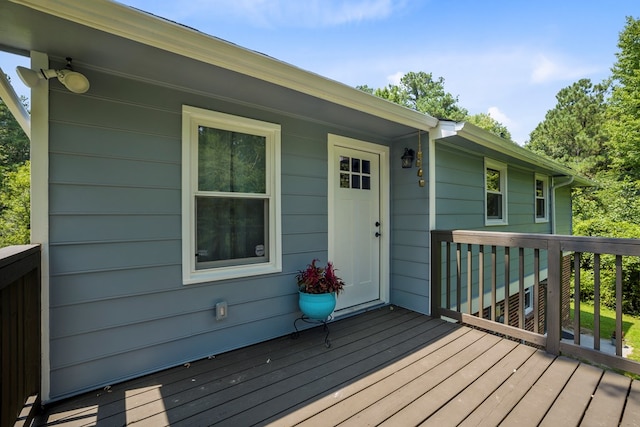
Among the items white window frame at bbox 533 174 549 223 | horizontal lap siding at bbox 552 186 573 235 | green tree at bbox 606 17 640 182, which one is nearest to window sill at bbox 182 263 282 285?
white window frame at bbox 533 174 549 223

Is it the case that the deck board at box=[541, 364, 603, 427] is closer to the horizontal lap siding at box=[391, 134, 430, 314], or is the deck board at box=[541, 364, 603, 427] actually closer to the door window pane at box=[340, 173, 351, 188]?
the horizontal lap siding at box=[391, 134, 430, 314]

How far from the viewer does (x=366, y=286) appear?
12.2 feet

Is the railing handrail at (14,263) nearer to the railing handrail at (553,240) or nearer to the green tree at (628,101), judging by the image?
the railing handrail at (553,240)

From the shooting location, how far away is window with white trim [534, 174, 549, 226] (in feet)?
22.5

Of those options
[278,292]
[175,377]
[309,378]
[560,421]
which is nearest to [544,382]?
[560,421]

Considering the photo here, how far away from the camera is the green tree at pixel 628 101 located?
10.9 m

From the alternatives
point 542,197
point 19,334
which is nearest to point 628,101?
point 542,197

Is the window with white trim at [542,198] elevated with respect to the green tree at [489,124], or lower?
lower

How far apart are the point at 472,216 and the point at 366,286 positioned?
2112mm

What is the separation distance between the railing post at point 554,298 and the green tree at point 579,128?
17.2 meters

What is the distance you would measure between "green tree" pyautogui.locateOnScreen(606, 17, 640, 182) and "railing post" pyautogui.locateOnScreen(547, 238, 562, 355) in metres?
13.4

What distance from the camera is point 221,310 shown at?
2.48m

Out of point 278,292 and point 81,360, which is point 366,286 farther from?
point 81,360

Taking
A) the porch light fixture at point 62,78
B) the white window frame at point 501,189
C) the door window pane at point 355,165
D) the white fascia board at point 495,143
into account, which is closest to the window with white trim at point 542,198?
the white fascia board at point 495,143
